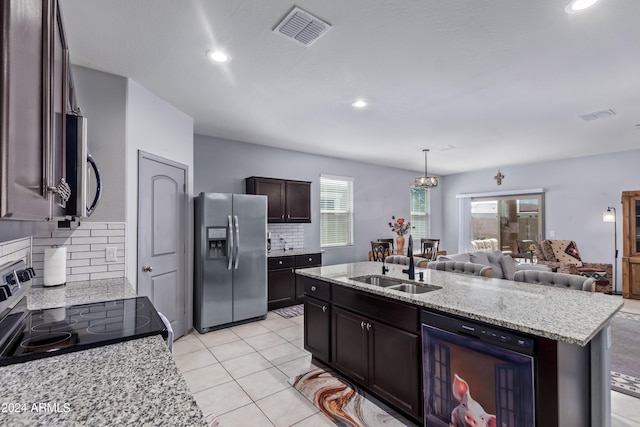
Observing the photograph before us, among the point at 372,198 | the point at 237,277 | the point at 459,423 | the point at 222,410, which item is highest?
the point at 372,198

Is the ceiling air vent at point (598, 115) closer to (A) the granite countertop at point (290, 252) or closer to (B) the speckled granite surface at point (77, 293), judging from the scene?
(A) the granite countertop at point (290, 252)

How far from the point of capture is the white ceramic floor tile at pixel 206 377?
2.80 meters

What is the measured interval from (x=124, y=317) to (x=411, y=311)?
1.72 m

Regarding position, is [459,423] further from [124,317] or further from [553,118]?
[553,118]

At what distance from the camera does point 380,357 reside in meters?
2.42

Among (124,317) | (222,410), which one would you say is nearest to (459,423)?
(222,410)

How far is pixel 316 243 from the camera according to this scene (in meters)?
6.20

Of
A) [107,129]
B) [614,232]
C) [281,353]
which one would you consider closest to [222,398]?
[281,353]

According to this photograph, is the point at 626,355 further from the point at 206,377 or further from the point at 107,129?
the point at 107,129

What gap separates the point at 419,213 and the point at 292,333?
5638 mm

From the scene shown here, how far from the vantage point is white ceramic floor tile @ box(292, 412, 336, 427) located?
7.43ft

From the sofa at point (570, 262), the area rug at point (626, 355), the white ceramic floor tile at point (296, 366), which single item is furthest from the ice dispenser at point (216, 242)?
the sofa at point (570, 262)

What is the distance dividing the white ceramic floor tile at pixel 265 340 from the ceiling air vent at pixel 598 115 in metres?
4.63

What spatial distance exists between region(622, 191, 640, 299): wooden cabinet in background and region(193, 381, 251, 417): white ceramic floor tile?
6.81 meters
